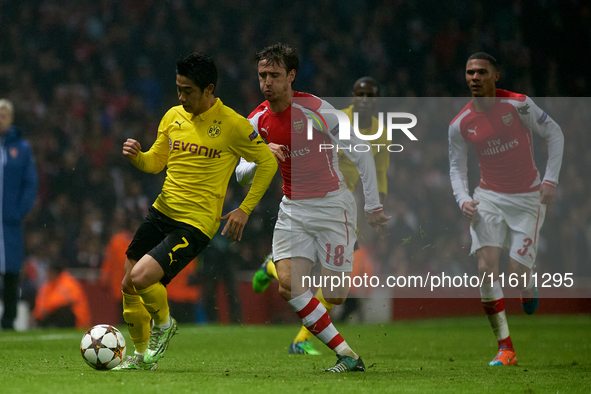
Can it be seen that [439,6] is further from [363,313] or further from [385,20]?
[363,313]

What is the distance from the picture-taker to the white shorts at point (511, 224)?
251 inches

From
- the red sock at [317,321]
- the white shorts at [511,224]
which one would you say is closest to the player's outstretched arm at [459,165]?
the white shorts at [511,224]

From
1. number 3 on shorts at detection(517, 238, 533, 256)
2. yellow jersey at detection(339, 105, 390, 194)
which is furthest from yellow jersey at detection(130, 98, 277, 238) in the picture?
number 3 on shorts at detection(517, 238, 533, 256)

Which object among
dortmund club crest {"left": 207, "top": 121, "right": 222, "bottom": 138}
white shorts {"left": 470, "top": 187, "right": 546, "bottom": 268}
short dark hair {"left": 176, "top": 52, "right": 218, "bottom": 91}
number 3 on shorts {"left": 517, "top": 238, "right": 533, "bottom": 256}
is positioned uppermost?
short dark hair {"left": 176, "top": 52, "right": 218, "bottom": 91}

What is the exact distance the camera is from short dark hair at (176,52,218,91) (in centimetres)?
518

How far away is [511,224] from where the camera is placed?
21.1 feet

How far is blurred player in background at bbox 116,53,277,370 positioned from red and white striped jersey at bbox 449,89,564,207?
6.35 ft

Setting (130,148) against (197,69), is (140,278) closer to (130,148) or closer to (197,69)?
(130,148)

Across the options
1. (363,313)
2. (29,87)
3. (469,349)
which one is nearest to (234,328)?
(363,313)

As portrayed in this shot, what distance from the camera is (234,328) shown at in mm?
10375

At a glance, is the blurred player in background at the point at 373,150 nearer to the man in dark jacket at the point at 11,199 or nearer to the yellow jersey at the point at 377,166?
the yellow jersey at the point at 377,166

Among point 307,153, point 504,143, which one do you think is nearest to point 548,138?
point 504,143

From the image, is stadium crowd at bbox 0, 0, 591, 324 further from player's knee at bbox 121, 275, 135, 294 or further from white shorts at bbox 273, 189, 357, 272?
player's knee at bbox 121, 275, 135, 294

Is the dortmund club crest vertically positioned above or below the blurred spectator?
above
